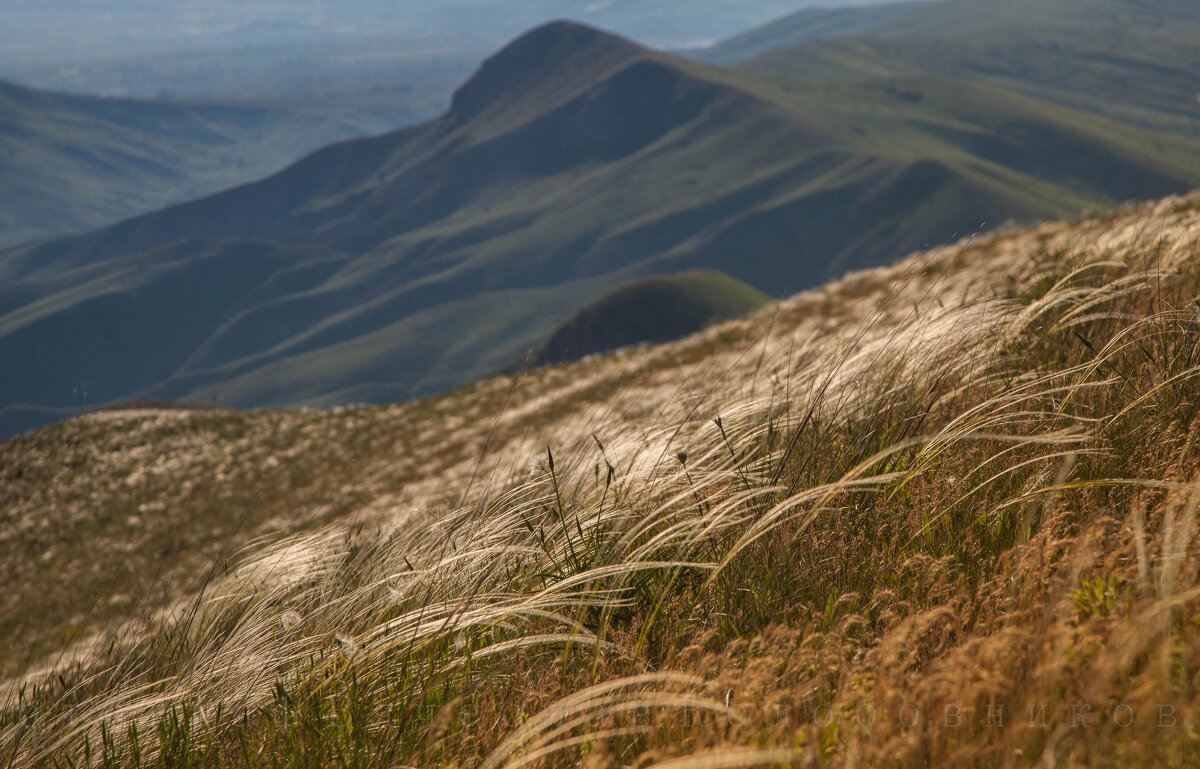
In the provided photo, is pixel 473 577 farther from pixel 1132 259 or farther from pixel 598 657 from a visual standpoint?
pixel 1132 259

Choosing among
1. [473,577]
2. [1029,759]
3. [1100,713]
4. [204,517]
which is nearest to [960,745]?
[1029,759]

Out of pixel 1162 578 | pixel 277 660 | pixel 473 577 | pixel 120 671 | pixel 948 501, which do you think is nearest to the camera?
pixel 1162 578

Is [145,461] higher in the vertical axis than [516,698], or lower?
lower

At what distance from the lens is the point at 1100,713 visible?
88.7 inches

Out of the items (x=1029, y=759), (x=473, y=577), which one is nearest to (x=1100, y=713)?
(x=1029, y=759)

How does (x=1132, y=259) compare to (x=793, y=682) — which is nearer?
(x=793, y=682)

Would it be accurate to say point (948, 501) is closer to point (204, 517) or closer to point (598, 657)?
point (598, 657)

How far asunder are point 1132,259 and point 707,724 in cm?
615

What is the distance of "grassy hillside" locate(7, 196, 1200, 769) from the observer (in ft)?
8.09

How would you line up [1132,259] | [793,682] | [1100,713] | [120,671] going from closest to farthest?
[1100,713]
[793,682]
[120,671]
[1132,259]

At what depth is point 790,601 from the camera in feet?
11.4

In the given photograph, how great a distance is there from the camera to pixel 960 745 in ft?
7.74

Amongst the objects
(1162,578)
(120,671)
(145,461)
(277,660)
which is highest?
(1162,578)

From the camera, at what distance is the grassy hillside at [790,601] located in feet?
8.09
